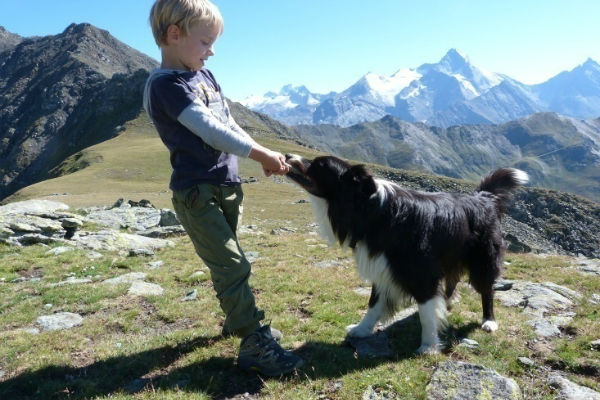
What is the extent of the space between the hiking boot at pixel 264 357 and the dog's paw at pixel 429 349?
1586 mm

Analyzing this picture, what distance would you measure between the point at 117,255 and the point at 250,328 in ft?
25.5

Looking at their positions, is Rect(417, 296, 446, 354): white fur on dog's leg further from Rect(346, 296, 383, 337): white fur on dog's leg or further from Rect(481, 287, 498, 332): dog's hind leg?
Rect(481, 287, 498, 332): dog's hind leg

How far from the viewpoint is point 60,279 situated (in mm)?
9188

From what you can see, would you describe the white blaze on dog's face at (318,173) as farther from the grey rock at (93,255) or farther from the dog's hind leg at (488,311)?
the grey rock at (93,255)

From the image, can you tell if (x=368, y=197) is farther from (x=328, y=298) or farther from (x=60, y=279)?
(x=60, y=279)

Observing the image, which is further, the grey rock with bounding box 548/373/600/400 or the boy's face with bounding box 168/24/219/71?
the grey rock with bounding box 548/373/600/400

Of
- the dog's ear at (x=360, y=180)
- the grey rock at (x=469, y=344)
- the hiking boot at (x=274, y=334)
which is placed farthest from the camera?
the hiking boot at (x=274, y=334)

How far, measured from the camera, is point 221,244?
464 centimetres

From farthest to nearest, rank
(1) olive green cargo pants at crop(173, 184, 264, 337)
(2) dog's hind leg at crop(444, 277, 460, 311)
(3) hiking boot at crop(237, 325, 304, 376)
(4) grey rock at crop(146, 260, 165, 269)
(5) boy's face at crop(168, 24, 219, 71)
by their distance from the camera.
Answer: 1. (4) grey rock at crop(146, 260, 165, 269)
2. (2) dog's hind leg at crop(444, 277, 460, 311)
3. (3) hiking boot at crop(237, 325, 304, 376)
4. (1) olive green cargo pants at crop(173, 184, 264, 337)
5. (5) boy's face at crop(168, 24, 219, 71)

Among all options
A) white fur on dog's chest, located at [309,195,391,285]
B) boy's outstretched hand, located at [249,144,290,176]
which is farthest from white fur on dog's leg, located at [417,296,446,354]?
boy's outstretched hand, located at [249,144,290,176]

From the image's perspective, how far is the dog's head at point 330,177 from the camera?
5.38 m

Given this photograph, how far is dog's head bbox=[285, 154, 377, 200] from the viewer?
538 cm


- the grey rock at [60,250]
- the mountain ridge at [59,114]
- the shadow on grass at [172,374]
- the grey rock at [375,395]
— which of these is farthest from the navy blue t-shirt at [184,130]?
the mountain ridge at [59,114]

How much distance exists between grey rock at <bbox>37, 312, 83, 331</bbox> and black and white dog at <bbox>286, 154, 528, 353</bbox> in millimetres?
4318
